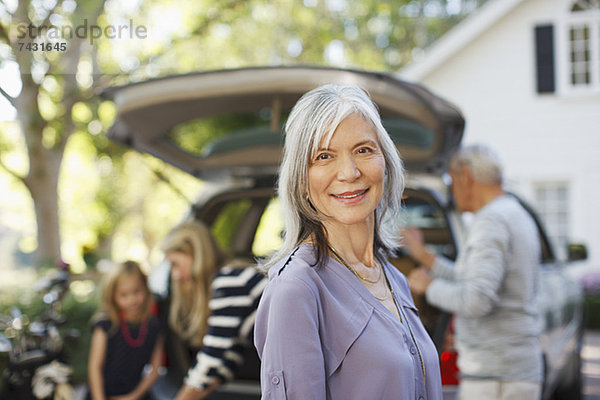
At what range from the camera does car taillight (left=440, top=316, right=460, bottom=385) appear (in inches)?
125

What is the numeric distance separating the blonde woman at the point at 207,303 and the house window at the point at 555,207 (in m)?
11.2

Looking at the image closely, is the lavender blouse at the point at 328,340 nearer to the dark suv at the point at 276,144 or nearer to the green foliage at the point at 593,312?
the dark suv at the point at 276,144

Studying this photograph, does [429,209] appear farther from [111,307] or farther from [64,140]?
[64,140]

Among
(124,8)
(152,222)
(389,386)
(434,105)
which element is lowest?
(152,222)

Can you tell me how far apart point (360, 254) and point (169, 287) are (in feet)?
7.43

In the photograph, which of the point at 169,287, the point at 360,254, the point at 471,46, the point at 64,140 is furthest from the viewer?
the point at 471,46

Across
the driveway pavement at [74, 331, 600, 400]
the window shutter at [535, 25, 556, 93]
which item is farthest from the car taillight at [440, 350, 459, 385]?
the window shutter at [535, 25, 556, 93]

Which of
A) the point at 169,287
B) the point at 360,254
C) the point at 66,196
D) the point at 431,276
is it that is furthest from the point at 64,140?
the point at 66,196

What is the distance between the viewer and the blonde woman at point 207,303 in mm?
2906

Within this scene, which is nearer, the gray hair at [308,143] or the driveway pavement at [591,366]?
the gray hair at [308,143]

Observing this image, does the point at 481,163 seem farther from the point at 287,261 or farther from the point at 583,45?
the point at 583,45

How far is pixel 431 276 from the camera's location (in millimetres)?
3625

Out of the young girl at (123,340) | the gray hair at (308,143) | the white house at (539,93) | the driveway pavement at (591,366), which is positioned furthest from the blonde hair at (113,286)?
the white house at (539,93)

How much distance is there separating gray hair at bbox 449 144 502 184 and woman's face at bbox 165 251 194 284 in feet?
4.77
